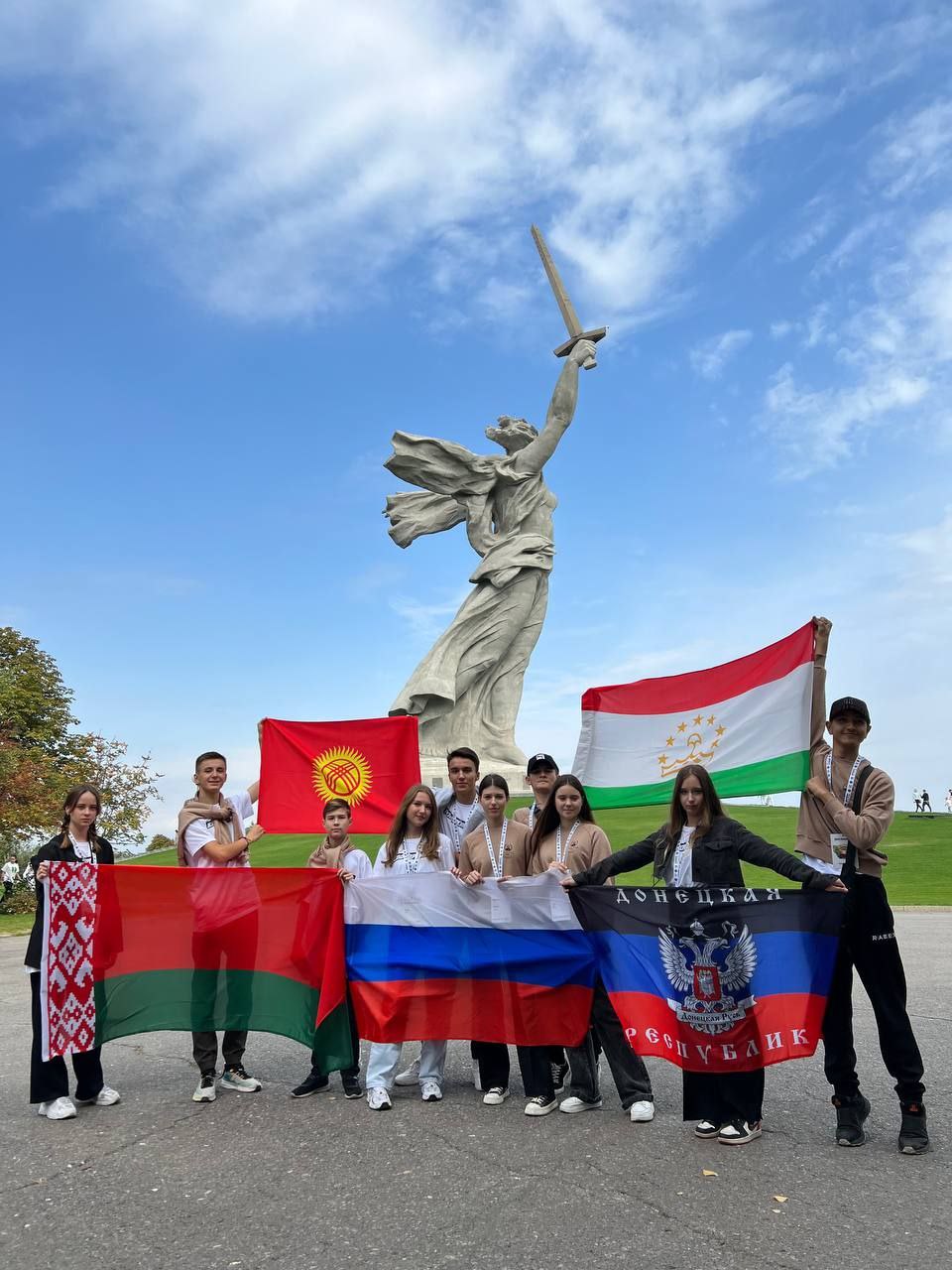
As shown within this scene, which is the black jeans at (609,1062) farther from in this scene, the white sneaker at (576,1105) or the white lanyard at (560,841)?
the white lanyard at (560,841)

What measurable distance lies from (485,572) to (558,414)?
4.58 meters

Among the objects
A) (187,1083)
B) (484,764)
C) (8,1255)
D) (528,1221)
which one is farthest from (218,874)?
(484,764)

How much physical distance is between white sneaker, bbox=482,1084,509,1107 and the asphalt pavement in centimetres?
6

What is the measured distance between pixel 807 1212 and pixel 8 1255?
3.11 m

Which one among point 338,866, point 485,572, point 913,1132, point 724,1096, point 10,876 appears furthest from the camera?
point 485,572

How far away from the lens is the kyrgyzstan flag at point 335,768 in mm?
8766

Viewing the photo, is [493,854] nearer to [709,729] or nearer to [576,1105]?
[576,1105]

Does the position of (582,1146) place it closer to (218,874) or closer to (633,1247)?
(633,1247)

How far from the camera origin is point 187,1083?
629cm

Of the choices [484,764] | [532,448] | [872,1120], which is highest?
[532,448]

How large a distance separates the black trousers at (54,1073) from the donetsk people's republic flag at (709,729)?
11.9ft

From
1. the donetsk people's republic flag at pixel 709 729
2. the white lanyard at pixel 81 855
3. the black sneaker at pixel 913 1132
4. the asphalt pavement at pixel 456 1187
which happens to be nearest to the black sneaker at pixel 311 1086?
the asphalt pavement at pixel 456 1187

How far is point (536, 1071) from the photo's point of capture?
5613mm

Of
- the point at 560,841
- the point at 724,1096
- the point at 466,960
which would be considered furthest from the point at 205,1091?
the point at 724,1096
